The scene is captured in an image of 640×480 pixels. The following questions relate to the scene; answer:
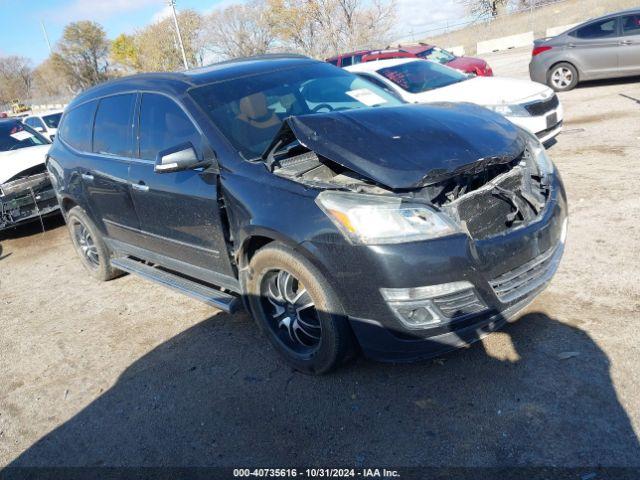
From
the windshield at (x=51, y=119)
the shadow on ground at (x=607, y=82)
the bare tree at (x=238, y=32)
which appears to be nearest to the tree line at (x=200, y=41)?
the bare tree at (x=238, y=32)

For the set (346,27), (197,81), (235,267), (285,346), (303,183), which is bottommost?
(285,346)

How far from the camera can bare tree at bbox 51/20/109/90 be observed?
2756 inches

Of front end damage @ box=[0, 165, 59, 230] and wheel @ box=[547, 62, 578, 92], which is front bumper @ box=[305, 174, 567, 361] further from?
wheel @ box=[547, 62, 578, 92]

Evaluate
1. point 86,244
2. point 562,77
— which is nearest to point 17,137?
point 86,244

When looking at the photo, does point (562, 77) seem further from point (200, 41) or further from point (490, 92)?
point (200, 41)

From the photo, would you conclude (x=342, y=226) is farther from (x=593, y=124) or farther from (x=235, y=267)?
(x=593, y=124)

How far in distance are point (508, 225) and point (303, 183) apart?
4.05ft

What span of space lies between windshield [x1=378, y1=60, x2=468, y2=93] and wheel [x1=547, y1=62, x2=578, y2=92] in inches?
166

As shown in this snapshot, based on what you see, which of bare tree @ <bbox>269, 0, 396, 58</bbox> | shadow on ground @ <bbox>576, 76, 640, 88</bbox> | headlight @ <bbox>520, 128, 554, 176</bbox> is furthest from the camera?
bare tree @ <bbox>269, 0, 396, 58</bbox>

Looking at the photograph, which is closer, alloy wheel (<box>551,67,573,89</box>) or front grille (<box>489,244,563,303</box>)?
front grille (<box>489,244,563,303</box>)

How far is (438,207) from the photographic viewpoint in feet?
9.18

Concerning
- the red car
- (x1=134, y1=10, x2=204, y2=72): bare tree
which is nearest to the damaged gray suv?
the red car

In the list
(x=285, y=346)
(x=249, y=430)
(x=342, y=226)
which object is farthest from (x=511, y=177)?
(x=249, y=430)

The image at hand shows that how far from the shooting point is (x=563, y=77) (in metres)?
11.9
